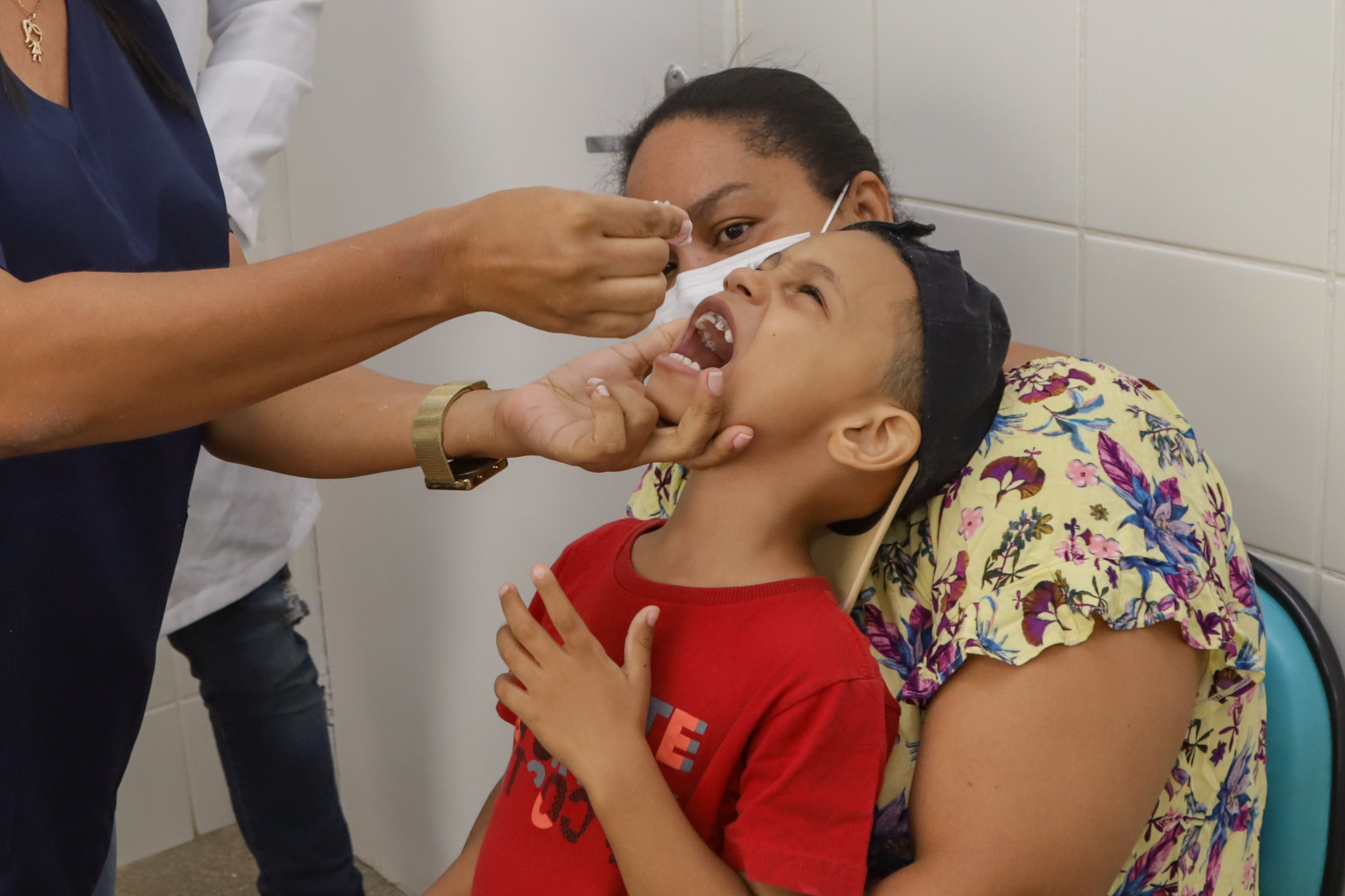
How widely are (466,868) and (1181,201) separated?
1.06 m

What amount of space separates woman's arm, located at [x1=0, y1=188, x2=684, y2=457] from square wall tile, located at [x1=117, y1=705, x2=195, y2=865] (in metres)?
Result: 1.76

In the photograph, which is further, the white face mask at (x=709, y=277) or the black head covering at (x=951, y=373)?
the white face mask at (x=709, y=277)

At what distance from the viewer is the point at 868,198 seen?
1377 mm

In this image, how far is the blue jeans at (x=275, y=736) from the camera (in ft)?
6.40

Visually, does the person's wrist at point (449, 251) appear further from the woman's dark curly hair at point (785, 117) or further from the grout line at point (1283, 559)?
the grout line at point (1283, 559)

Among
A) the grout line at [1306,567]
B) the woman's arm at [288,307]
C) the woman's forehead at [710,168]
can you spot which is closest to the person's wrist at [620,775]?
the woman's arm at [288,307]

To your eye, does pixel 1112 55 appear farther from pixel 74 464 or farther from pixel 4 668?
pixel 4 668

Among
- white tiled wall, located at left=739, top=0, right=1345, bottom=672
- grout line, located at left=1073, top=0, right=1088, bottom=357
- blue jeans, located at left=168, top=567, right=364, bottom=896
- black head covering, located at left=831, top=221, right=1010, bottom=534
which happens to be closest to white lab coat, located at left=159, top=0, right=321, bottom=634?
blue jeans, located at left=168, top=567, right=364, bottom=896

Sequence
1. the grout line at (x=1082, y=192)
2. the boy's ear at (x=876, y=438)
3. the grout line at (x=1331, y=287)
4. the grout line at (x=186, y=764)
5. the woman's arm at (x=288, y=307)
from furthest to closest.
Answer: the grout line at (x=186, y=764), the grout line at (x=1082, y=192), the grout line at (x=1331, y=287), the boy's ear at (x=876, y=438), the woman's arm at (x=288, y=307)

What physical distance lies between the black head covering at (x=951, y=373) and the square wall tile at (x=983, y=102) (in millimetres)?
432

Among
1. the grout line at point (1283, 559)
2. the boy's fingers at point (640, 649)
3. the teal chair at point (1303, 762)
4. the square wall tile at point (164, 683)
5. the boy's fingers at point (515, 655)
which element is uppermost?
the boy's fingers at point (640, 649)

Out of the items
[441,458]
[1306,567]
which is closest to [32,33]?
Result: [441,458]

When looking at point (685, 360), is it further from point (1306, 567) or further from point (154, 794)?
point (154, 794)

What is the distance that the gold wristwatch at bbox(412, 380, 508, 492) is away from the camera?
126 cm
